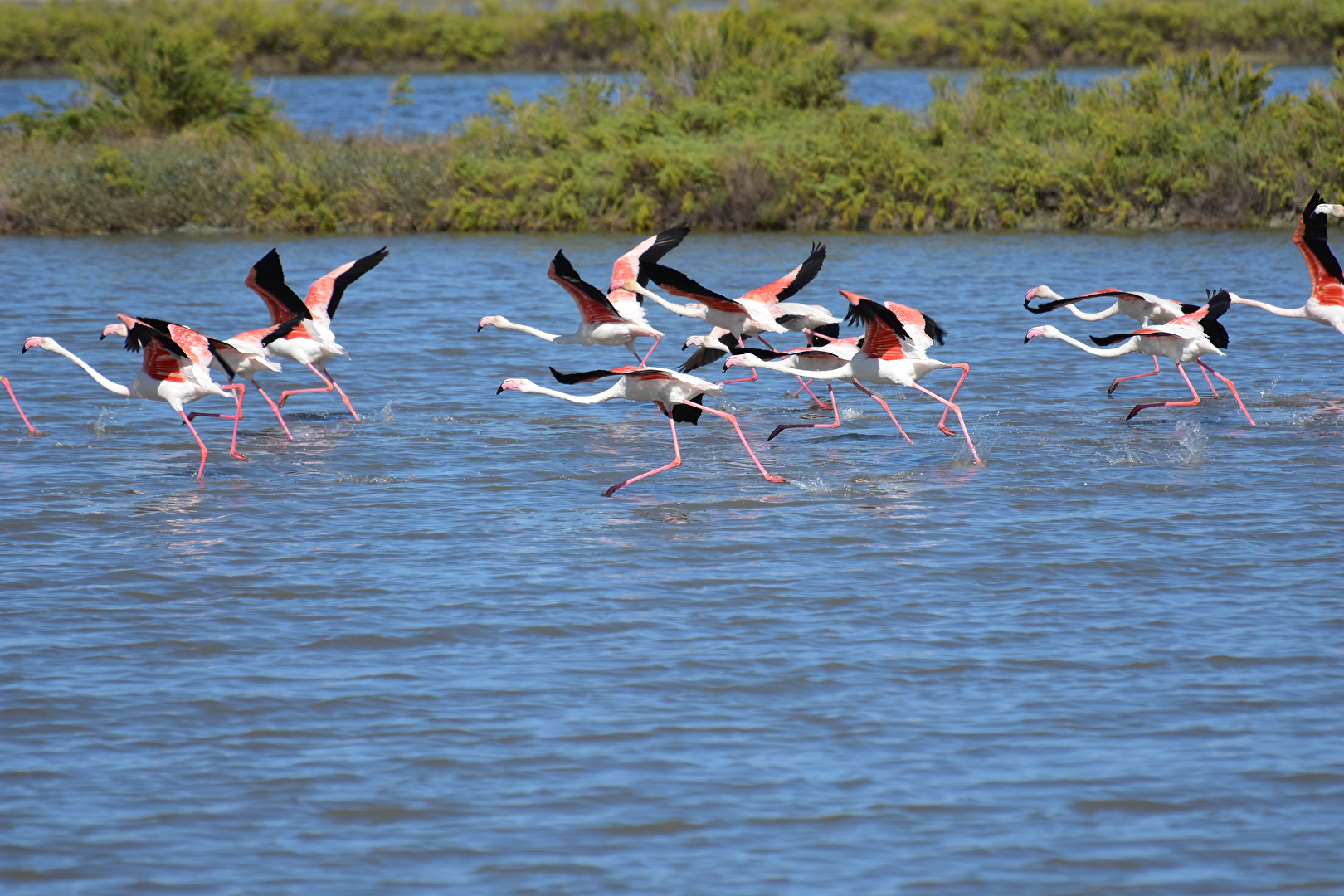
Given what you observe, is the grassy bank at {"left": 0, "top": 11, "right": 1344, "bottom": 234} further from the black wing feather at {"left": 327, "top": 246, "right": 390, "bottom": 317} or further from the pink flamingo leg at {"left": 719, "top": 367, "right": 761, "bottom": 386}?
the black wing feather at {"left": 327, "top": 246, "right": 390, "bottom": 317}

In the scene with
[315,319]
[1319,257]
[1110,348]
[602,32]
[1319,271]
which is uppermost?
[602,32]

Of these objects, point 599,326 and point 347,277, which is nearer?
point 599,326

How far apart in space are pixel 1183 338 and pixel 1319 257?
5.38 feet

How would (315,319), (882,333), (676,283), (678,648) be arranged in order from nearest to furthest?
1. (678,648)
2. (882,333)
3. (676,283)
4. (315,319)

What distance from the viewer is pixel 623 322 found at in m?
12.8

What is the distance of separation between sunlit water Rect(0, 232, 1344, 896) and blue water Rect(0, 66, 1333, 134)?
20325 millimetres

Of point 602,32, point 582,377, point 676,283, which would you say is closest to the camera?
point 582,377

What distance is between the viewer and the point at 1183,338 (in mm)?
11828

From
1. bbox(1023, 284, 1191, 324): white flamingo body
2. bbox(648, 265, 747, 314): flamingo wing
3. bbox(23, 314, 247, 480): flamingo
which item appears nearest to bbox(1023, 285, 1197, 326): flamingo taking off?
bbox(1023, 284, 1191, 324): white flamingo body

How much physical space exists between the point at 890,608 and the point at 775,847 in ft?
8.66

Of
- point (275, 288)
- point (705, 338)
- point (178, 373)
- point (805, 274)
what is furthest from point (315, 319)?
point (805, 274)

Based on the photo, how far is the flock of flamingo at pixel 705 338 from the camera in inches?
413

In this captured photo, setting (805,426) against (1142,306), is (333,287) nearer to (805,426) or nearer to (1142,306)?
(805,426)

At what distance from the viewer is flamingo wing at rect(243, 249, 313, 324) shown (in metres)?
11.9
